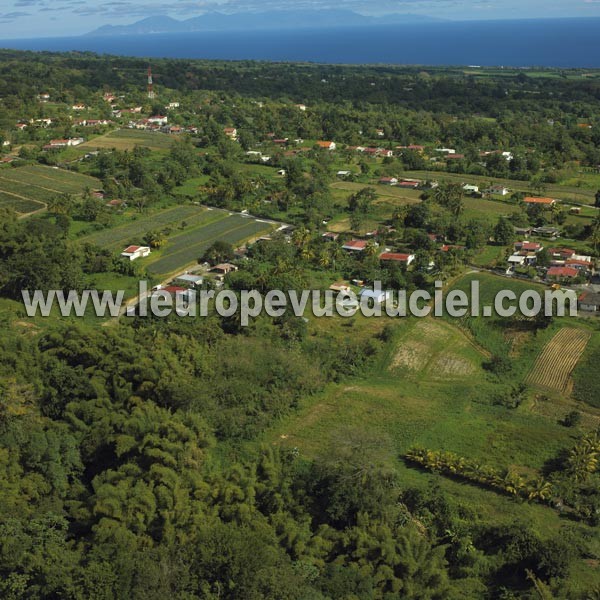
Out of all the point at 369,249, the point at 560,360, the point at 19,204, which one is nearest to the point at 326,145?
the point at 19,204

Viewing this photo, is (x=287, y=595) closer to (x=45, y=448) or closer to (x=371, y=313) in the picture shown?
(x=45, y=448)

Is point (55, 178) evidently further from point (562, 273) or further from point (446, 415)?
point (446, 415)

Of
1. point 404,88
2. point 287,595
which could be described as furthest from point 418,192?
point 404,88

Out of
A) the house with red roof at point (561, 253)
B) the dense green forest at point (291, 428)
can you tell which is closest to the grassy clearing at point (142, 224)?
the dense green forest at point (291, 428)

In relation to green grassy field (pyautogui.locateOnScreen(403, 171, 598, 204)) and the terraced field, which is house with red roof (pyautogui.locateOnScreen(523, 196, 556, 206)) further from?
the terraced field

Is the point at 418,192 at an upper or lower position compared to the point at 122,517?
upper

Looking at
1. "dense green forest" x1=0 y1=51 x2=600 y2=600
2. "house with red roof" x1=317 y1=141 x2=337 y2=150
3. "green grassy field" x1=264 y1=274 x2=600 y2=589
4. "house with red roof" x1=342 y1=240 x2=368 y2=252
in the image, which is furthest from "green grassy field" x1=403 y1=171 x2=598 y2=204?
"green grassy field" x1=264 y1=274 x2=600 y2=589
